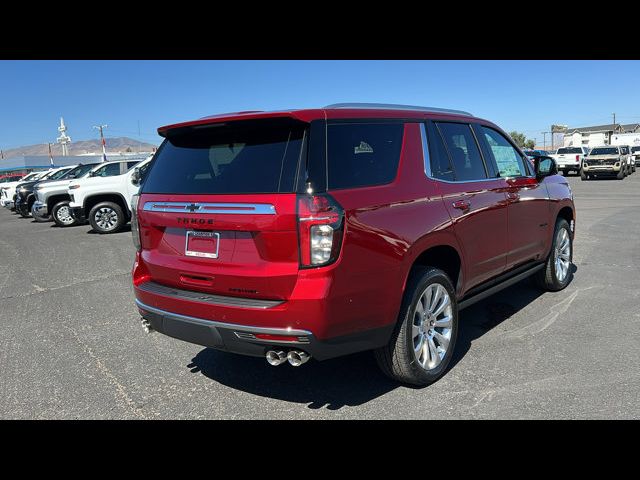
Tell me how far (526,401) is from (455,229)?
1.25 m

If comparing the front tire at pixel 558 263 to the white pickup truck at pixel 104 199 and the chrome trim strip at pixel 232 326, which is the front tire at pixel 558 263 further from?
the white pickup truck at pixel 104 199

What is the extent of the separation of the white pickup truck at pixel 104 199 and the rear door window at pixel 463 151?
33.2 ft

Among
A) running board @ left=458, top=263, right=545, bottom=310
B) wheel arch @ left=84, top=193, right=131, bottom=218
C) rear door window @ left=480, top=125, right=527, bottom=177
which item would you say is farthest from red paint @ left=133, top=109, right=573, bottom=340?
wheel arch @ left=84, top=193, right=131, bottom=218

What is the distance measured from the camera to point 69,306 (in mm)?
5922

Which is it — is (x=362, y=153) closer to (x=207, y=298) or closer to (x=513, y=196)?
(x=207, y=298)

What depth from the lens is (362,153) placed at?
124 inches

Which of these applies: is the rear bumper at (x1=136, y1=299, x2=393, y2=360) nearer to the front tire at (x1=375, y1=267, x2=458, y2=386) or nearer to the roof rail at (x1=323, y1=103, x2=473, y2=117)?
the front tire at (x1=375, y1=267, x2=458, y2=386)

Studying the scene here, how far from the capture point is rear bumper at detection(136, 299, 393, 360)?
2.82 meters

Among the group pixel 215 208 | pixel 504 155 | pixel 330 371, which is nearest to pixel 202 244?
pixel 215 208

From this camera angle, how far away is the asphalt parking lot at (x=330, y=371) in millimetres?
3254

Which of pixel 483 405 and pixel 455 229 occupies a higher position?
pixel 455 229
